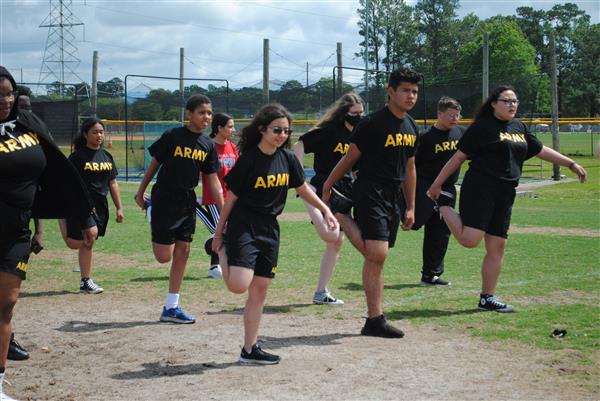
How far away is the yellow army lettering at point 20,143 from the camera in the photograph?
5246 mm

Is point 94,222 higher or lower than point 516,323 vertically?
higher

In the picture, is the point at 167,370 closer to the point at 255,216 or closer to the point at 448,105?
the point at 255,216

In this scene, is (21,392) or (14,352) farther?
(14,352)

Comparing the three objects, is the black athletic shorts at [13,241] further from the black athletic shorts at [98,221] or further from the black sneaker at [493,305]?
the black sneaker at [493,305]

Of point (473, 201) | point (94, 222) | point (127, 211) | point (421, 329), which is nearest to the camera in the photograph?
point (421, 329)

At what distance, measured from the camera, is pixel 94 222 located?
356 inches

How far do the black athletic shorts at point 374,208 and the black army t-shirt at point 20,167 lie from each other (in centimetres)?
292

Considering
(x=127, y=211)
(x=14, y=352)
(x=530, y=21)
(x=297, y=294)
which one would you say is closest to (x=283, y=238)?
(x=297, y=294)

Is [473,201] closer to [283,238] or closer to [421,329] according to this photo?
[421,329]

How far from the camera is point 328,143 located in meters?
8.64

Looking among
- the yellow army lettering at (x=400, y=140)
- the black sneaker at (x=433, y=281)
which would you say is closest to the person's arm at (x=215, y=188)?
the yellow army lettering at (x=400, y=140)

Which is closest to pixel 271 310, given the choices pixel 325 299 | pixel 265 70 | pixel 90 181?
pixel 325 299

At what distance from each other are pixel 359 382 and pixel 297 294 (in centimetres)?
368

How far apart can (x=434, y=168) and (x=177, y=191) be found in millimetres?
3574
